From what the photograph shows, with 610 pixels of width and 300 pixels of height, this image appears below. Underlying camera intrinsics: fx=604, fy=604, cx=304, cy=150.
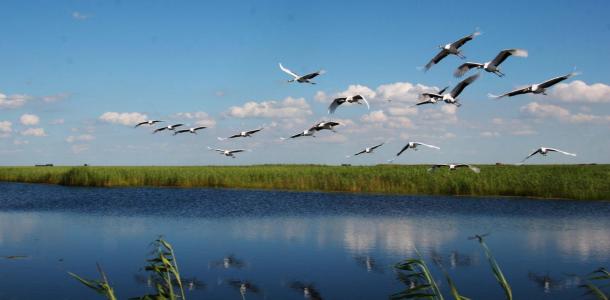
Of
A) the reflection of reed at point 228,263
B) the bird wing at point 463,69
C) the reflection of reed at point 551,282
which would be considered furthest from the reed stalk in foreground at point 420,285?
the reflection of reed at point 228,263

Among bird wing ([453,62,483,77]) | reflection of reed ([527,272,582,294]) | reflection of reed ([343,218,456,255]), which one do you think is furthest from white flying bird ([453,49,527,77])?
reflection of reed ([343,218,456,255])

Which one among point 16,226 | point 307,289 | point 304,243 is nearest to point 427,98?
point 307,289

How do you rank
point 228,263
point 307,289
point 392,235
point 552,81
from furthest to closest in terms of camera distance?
point 392,235
point 228,263
point 307,289
point 552,81

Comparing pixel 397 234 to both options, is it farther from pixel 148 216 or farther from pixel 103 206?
pixel 103 206

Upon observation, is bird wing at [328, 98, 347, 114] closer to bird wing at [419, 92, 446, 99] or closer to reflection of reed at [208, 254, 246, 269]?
bird wing at [419, 92, 446, 99]

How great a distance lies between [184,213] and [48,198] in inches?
576

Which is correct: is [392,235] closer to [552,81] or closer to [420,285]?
[552,81]

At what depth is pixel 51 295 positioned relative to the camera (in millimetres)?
11297

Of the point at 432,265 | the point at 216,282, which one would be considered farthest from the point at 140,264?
the point at 432,265

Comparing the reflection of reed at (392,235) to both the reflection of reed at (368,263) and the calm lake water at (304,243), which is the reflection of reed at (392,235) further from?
the reflection of reed at (368,263)

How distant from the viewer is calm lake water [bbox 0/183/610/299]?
40.1ft

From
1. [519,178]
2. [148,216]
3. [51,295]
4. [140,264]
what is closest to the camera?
[51,295]

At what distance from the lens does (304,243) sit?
1766 cm

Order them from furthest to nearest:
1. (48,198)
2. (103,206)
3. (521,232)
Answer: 1. (48,198)
2. (103,206)
3. (521,232)
